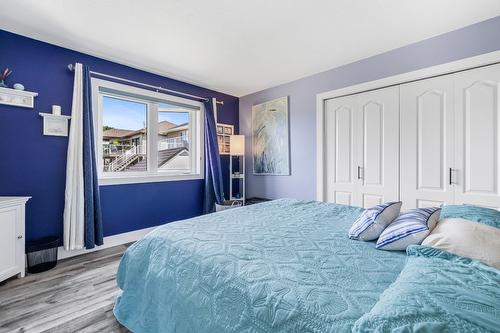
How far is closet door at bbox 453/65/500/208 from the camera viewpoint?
2174 millimetres

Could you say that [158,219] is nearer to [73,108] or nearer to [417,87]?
[73,108]

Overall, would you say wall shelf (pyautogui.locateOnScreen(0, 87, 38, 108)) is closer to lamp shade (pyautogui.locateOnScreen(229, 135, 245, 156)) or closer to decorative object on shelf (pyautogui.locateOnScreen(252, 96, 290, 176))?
lamp shade (pyautogui.locateOnScreen(229, 135, 245, 156))

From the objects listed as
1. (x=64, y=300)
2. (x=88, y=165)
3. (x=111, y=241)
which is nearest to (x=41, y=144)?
(x=88, y=165)

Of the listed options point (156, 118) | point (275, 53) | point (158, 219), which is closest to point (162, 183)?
point (158, 219)

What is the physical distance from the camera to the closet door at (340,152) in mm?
3146

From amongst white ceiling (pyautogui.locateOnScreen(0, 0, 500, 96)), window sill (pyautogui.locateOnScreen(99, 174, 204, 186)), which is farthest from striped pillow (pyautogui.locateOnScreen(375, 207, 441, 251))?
window sill (pyautogui.locateOnScreen(99, 174, 204, 186))

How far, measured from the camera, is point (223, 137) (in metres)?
4.37

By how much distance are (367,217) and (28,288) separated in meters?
2.82

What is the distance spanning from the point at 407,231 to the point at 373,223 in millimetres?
181

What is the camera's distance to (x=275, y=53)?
282cm

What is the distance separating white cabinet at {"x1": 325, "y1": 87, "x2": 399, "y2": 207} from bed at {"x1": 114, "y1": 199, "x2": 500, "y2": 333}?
1.50 m

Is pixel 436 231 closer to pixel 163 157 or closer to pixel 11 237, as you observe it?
pixel 11 237

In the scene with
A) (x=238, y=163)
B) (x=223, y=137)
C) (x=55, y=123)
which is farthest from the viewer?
(x=238, y=163)

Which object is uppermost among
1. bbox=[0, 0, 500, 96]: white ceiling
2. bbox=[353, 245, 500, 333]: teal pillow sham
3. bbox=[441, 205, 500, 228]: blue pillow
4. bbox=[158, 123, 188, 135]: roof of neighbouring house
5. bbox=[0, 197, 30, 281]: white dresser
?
bbox=[0, 0, 500, 96]: white ceiling
